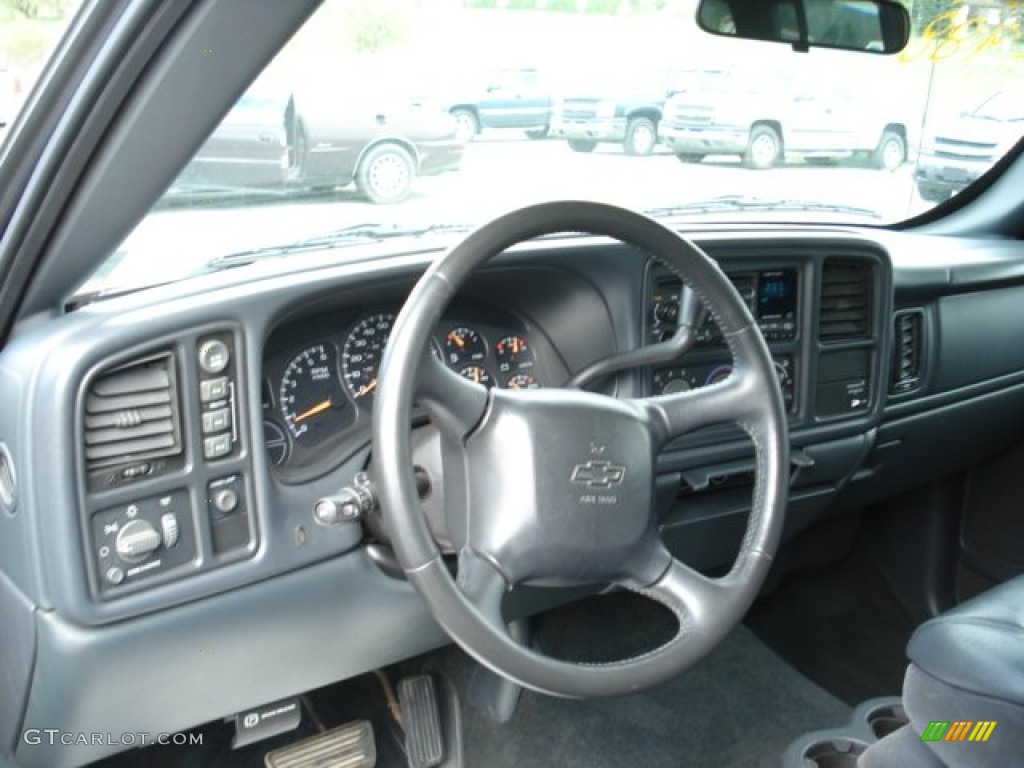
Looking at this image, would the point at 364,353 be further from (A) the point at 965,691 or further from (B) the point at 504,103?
(A) the point at 965,691

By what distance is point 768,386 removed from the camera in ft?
5.72

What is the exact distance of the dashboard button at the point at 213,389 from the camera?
1671 mm

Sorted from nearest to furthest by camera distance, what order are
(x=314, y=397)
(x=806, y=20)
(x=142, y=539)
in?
(x=142, y=539), (x=314, y=397), (x=806, y=20)

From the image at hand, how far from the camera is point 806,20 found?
2.37 meters

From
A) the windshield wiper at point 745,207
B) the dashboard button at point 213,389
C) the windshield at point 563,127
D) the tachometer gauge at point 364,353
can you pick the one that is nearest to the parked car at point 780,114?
the windshield at point 563,127

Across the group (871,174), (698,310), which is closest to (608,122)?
(698,310)

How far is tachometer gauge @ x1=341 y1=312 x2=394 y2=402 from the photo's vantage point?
6.41 ft

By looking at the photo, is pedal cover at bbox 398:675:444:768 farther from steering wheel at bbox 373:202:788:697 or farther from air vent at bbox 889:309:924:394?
air vent at bbox 889:309:924:394

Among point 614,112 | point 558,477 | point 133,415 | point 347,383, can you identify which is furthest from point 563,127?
point 133,415

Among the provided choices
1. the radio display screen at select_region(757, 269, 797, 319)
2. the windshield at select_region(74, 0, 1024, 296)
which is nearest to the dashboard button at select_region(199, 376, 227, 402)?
the windshield at select_region(74, 0, 1024, 296)

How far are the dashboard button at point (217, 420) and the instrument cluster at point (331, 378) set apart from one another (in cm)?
13

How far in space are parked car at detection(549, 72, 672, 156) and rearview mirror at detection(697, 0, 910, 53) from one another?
329mm

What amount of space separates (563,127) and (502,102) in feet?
0.66
